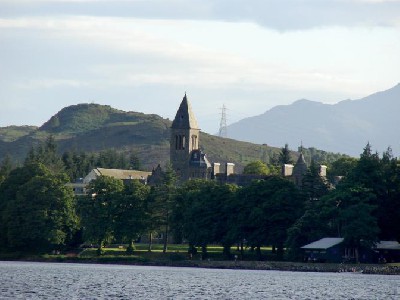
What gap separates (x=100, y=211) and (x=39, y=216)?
8100mm

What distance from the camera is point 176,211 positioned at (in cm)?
13950

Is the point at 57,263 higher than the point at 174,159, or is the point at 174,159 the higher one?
the point at 174,159

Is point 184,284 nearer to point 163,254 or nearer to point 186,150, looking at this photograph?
point 163,254

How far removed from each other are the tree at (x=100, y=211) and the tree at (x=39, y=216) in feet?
6.25

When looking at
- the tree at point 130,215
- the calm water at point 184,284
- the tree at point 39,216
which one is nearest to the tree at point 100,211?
the tree at point 130,215

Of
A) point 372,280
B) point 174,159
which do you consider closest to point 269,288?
point 372,280

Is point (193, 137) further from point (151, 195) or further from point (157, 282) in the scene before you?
point (157, 282)

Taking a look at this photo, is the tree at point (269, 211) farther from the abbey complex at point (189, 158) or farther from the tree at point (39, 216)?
the abbey complex at point (189, 158)

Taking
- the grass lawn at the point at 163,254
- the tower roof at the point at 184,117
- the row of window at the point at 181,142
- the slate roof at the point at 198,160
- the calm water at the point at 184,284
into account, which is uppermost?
the tower roof at the point at 184,117

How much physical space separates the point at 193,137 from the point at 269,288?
114881 mm

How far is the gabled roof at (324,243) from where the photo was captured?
393 feet

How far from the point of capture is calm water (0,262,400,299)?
241ft

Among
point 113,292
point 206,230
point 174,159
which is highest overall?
point 174,159

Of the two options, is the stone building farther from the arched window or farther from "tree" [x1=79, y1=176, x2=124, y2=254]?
"tree" [x1=79, y1=176, x2=124, y2=254]
